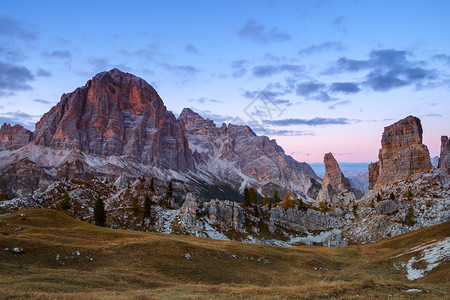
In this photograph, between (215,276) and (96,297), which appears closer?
(96,297)

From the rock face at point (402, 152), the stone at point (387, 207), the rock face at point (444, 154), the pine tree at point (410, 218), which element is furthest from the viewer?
the rock face at point (402, 152)

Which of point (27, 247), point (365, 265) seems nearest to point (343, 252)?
point (365, 265)

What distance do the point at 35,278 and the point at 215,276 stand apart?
21179mm

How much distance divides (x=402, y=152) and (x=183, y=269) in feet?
556

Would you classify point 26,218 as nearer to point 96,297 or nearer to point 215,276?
point 215,276

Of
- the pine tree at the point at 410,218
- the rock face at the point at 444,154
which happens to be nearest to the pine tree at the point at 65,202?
the pine tree at the point at 410,218

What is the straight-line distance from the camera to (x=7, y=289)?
72.9 ft

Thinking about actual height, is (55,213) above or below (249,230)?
above

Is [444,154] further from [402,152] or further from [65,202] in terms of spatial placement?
[65,202]

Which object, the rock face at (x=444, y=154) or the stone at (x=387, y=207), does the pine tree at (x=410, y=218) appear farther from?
the rock face at (x=444, y=154)

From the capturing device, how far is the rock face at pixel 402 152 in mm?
161875

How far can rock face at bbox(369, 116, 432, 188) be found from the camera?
16188 cm

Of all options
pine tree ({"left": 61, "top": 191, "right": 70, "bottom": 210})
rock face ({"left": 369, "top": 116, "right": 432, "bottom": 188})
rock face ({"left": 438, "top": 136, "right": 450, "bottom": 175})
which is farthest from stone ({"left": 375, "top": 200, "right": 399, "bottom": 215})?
pine tree ({"left": 61, "top": 191, "right": 70, "bottom": 210})

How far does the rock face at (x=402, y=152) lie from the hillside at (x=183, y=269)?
110235 millimetres
